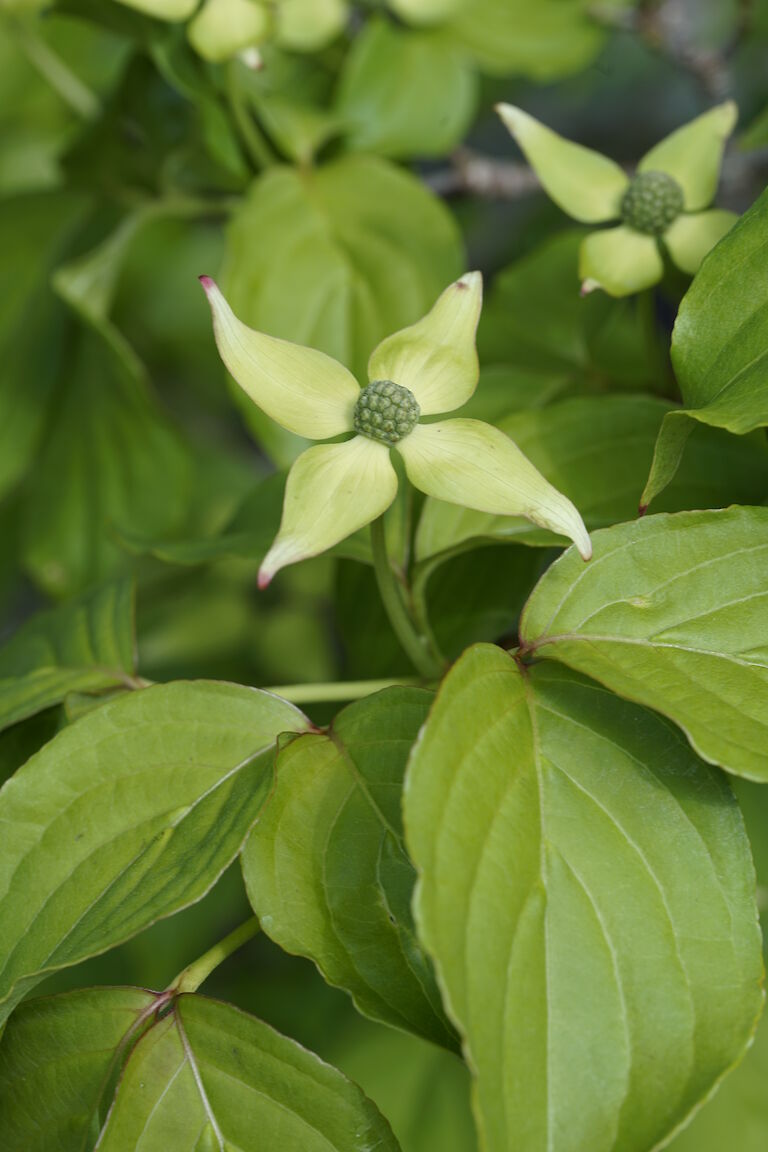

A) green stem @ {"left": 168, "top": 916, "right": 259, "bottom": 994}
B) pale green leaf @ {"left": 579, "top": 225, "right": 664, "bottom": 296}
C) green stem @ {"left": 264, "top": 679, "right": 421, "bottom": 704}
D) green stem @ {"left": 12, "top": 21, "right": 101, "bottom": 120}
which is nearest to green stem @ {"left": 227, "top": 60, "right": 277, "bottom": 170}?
green stem @ {"left": 12, "top": 21, "right": 101, "bottom": 120}

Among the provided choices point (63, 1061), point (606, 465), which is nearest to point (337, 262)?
point (606, 465)

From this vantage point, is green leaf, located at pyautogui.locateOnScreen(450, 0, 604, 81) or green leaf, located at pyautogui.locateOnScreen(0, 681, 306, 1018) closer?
green leaf, located at pyautogui.locateOnScreen(0, 681, 306, 1018)

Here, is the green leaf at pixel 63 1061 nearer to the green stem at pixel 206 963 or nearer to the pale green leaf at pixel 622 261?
the green stem at pixel 206 963

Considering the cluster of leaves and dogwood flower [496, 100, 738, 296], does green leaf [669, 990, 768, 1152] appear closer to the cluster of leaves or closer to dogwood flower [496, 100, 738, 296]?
the cluster of leaves

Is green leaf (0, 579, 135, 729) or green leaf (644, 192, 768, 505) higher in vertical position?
green leaf (644, 192, 768, 505)

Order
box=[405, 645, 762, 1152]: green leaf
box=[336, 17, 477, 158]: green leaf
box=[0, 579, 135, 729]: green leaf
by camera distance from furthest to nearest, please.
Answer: box=[336, 17, 477, 158]: green leaf
box=[0, 579, 135, 729]: green leaf
box=[405, 645, 762, 1152]: green leaf

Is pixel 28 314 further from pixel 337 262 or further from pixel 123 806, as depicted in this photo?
pixel 123 806

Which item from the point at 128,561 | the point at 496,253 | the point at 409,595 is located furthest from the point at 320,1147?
the point at 496,253
